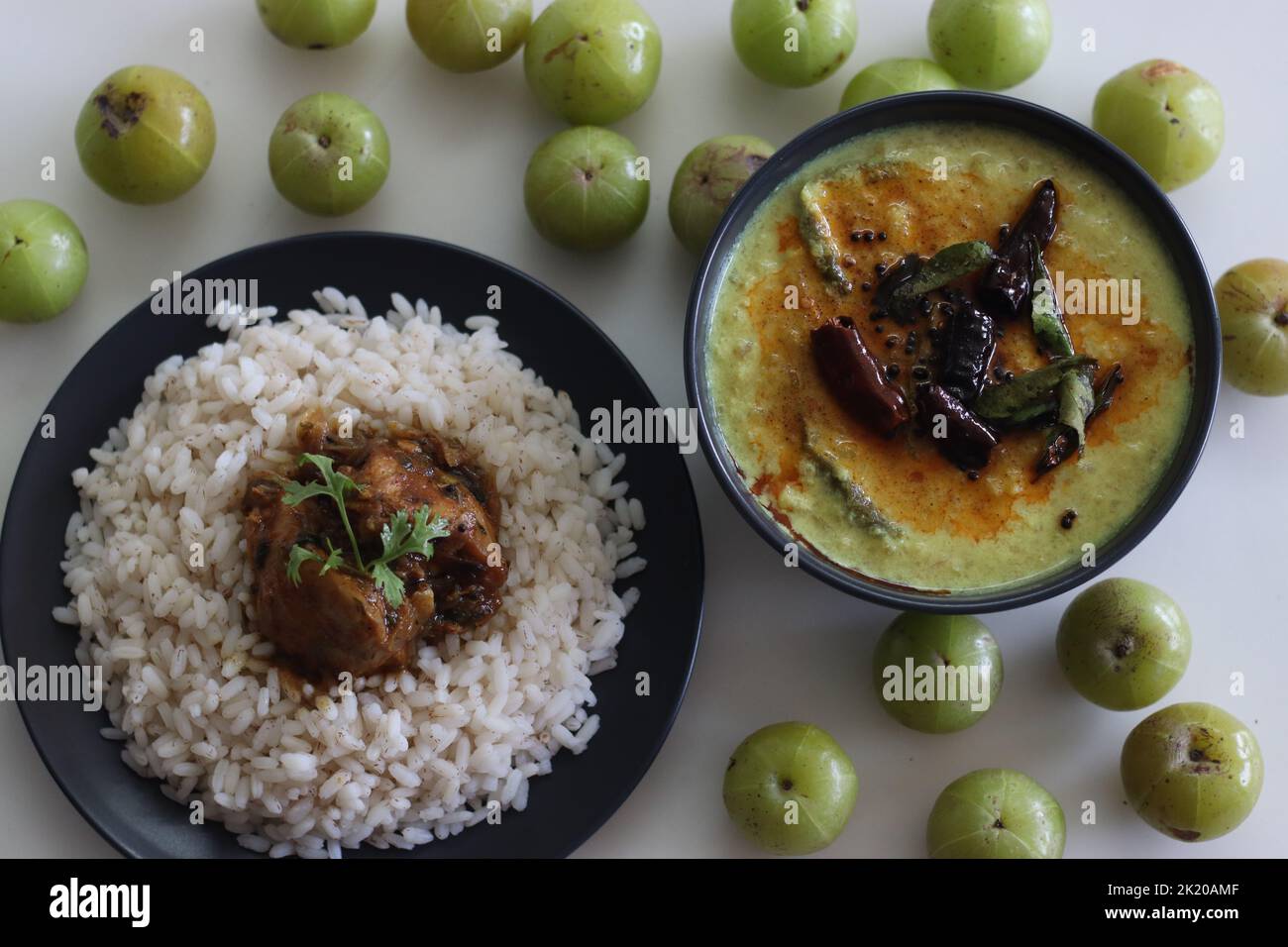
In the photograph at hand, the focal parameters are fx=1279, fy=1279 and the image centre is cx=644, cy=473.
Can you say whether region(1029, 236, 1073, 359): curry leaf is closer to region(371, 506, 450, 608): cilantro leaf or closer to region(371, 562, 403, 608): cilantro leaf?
region(371, 506, 450, 608): cilantro leaf

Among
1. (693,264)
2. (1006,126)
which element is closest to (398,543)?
(693,264)

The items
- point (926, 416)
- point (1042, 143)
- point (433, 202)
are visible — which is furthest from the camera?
point (433, 202)

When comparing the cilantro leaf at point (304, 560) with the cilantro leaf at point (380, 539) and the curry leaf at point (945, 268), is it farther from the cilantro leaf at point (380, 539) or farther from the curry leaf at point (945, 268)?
the curry leaf at point (945, 268)

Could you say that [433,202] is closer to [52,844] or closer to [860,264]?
[860,264]

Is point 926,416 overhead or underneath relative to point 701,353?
underneath

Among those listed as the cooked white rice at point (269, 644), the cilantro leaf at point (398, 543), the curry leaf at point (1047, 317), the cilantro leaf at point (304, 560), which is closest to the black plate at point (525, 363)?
the cooked white rice at point (269, 644)

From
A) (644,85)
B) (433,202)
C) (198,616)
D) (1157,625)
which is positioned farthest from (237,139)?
(1157,625)

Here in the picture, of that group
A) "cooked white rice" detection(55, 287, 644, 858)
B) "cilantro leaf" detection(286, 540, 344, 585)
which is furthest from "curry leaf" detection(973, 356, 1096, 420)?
"cilantro leaf" detection(286, 540, 344, 585)
